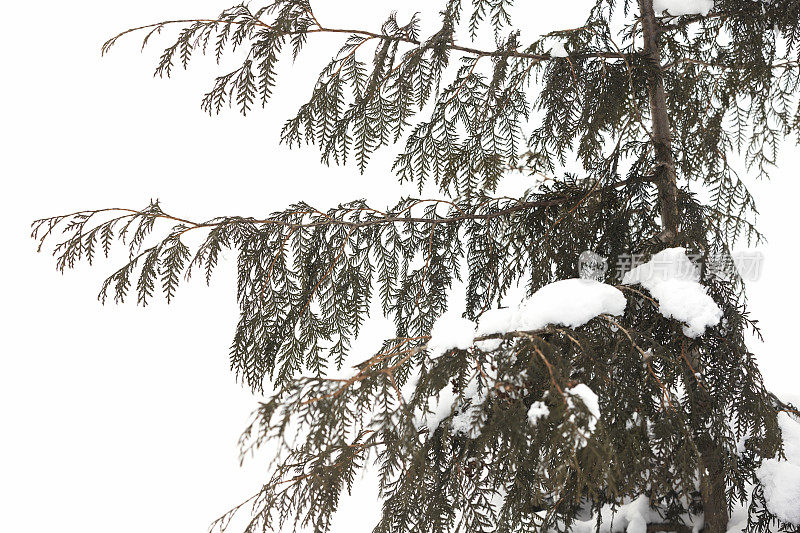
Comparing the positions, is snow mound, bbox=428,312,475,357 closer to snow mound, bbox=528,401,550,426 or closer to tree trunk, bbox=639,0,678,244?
snow mound, bbox=528,401,550,426

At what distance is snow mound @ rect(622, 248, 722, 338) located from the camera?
1.11 metres

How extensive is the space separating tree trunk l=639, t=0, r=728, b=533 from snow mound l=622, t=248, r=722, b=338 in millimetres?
117

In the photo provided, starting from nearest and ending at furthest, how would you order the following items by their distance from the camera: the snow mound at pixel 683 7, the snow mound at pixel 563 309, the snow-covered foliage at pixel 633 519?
the snow mound at pixel 563 309 → the snow mound at pixel 683 7 → the snow-covered foliage at pixel 633 519

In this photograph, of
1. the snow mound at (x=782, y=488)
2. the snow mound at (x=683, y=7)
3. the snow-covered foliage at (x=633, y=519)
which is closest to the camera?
the snow mound at (x=782, y=488)

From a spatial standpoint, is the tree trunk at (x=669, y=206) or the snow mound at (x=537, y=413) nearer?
the snow mound at (x=537, y=413)

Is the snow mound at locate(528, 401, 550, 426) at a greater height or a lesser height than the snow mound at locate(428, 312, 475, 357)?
lesser

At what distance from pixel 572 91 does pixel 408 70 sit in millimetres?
375

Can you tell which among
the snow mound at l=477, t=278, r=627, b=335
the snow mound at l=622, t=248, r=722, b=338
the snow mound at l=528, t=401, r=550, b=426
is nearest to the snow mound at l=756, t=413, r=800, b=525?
the snow mound at l=622, t=248, r=722, b=338

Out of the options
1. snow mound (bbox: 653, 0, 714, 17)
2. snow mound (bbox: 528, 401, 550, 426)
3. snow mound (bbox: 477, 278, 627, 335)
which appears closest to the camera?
snow mound (bbox: 528, 401, 550, 426)

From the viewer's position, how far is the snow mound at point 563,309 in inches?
41.8

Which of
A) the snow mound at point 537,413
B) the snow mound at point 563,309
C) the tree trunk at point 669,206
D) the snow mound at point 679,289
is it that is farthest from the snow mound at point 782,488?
the snow mound at point 537,413

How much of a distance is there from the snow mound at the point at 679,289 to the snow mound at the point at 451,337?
35 centimetres

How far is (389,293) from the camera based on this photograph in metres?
1.59

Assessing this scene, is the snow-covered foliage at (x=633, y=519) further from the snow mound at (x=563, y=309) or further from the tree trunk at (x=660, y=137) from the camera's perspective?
the snow mound at (x=563, y=309)
